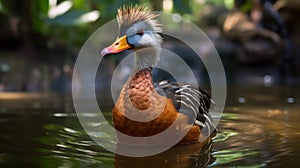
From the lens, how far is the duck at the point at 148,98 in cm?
318

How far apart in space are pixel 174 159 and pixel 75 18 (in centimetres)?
552

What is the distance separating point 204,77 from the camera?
32.6 ft

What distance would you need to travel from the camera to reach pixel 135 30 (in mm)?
3383

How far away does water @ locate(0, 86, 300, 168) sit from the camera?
279 centimetres

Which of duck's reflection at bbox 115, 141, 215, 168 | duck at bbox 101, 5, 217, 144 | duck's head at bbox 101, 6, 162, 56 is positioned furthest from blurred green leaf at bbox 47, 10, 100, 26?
duck's reflection at bbox 115, 141, 215, 168

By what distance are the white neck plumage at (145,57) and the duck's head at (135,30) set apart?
0.04 meters

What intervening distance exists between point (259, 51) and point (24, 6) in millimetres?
4911

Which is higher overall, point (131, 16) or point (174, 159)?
point (131, 16)

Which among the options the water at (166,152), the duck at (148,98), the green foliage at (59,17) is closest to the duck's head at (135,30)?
the duck at (148,98)

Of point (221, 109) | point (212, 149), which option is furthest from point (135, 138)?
point (221, 109)

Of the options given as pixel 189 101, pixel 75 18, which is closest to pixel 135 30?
pixel 189 101

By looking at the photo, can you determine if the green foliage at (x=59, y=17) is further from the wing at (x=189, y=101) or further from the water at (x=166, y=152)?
the wing at (x=189, y=101)

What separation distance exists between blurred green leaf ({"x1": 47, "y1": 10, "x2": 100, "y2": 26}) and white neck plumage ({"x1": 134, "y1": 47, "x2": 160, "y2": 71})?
4612 millimetres

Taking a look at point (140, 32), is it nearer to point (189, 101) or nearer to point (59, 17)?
point (189, 101)
